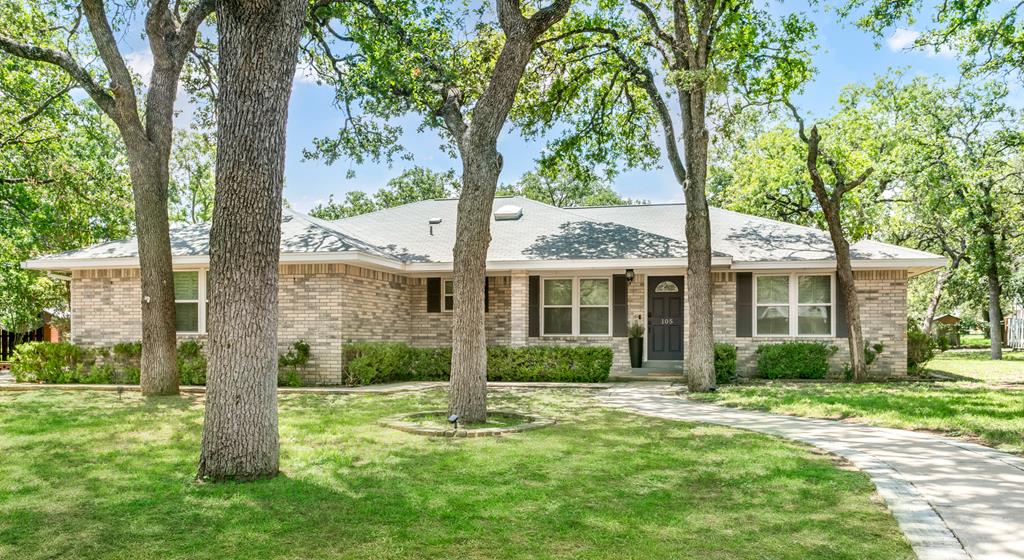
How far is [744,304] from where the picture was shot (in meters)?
16.7

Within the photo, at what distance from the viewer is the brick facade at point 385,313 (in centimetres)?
1509

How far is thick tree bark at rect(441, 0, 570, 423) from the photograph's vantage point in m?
9.08

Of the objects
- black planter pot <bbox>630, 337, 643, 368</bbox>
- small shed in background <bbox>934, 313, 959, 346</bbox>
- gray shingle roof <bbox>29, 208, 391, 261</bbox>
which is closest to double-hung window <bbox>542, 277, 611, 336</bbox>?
black planter pot <bbox>630, 337, 643, 368</bbox>

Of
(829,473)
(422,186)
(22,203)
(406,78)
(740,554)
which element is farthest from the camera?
(422,186)

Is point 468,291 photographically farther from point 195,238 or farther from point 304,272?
point 195,238

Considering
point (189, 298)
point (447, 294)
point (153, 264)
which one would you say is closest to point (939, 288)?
point (447, 294)

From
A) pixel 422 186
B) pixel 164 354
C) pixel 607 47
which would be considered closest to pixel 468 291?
pixel 164 354

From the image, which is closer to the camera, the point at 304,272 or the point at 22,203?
the point at 304,272

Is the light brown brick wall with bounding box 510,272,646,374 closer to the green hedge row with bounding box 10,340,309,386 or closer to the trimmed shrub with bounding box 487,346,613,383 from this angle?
the trimmed shrub with bounding box 487,346,613,383

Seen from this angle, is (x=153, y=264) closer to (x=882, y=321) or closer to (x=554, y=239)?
(x=554, y=239)

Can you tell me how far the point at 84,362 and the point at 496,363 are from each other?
29.9ft

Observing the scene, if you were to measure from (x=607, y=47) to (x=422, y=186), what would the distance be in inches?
1078

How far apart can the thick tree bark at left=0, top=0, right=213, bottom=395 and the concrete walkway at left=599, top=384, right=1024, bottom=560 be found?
28.1 ft

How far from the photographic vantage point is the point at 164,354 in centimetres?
1298
